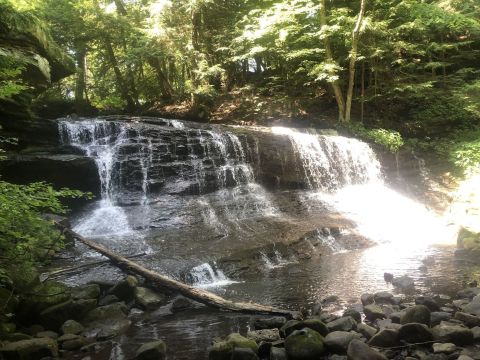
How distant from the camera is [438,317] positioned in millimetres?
5105

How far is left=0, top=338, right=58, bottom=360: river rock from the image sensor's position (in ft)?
14.7

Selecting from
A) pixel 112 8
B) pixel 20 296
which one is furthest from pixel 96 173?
pixel 112 8

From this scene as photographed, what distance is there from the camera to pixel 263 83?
76.4ft

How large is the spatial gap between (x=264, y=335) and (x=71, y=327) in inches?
110

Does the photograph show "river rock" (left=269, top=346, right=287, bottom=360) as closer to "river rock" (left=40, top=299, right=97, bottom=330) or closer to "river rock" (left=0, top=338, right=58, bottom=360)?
"river rock" (left=0, top=338, right=58, bottom=360)

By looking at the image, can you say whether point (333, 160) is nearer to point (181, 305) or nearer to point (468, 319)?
point (181, 305)

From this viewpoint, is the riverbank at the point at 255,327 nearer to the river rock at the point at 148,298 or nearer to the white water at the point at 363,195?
the river rock at the point at 148,298

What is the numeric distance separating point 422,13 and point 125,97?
16204 mm

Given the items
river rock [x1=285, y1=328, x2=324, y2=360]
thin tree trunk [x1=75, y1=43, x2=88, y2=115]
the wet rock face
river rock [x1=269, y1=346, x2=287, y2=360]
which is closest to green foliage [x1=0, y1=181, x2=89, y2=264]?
river rock [x1=269, y1=346, x2=287, y2=360]

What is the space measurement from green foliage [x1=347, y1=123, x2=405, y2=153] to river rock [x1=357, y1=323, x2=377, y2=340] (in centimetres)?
1329

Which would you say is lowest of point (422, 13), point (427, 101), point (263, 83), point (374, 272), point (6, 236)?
point (374, 272)

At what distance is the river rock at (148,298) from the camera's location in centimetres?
659

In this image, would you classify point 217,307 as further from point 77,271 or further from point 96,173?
point 96,173

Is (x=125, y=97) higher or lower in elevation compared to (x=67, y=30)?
lower
